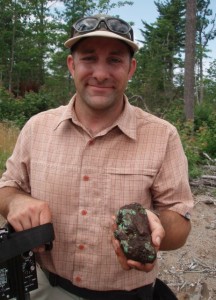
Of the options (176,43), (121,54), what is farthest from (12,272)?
(176,43)

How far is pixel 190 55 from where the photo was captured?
13141 mm

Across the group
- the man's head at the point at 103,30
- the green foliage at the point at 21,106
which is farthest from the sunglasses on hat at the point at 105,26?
the green foliage at the point at 21,106

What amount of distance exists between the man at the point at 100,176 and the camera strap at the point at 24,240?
287 millimetres

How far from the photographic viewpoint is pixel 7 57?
2752cm

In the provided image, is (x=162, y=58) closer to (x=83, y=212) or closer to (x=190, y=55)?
(x=190, y=55)

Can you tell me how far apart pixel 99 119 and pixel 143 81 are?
79.4 feet

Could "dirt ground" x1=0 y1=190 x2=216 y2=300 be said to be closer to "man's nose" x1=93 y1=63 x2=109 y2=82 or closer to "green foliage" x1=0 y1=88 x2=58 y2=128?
"man's nose" x1=93 y1=63 x2=109 y2=82

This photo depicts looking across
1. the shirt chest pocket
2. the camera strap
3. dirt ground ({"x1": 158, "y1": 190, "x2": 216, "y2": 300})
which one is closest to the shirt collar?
the shirt chest pocket

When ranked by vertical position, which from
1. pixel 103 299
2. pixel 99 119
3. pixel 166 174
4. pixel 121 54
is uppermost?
pixel 121 54

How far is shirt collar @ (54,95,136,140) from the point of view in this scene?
7.37 ft

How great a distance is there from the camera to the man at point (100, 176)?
7.15 feet

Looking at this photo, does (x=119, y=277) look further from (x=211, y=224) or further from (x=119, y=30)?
(x=211, y=224)

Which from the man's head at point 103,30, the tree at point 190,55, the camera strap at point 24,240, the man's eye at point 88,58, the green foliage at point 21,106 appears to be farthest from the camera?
the green foliage at point 21,106

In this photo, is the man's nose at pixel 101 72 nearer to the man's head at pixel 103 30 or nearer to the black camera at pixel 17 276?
the man's head at pixel 103 30
